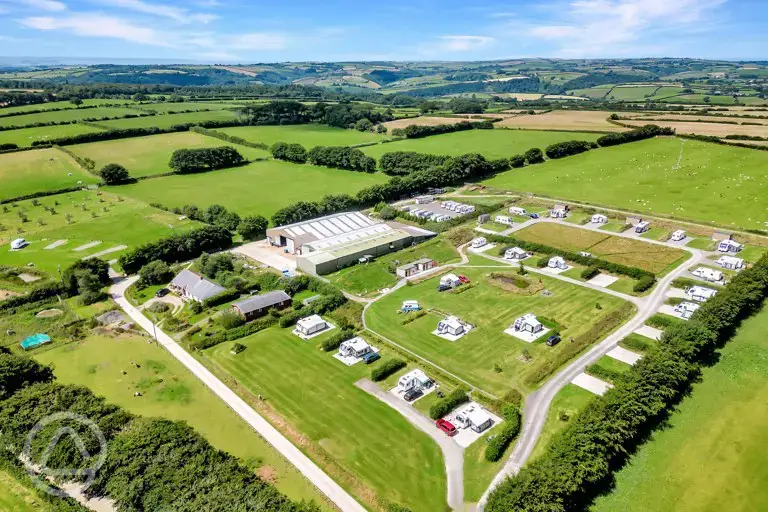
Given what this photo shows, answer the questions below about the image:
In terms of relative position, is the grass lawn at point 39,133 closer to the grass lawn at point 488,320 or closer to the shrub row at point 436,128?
the shrub row at point 436,128

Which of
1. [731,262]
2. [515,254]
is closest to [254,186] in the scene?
[515,254]

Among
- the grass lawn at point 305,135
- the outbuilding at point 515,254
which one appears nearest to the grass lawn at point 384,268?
the outbuilding at point 515,254

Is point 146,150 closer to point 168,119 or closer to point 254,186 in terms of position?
point 168,119

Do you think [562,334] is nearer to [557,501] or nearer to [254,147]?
[557,501]

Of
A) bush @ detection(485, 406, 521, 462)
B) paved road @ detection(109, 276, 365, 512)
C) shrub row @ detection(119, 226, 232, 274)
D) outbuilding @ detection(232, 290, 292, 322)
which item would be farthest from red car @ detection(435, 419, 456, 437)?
shrub row @ detection(119, 226, 232, 274)

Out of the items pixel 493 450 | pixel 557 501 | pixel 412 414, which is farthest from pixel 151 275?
pixel 557 501

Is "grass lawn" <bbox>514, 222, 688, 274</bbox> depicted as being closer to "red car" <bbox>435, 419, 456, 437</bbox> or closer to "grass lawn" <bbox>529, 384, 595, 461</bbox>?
"grass lawn" <bbox>529, 384, 595, 461</bbox>
